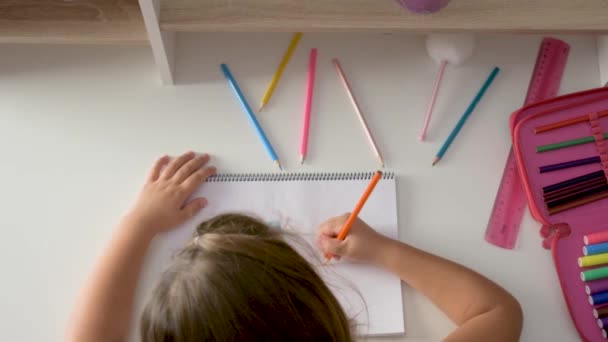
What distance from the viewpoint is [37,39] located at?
32.9 inches

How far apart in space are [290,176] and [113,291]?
0.26 metres

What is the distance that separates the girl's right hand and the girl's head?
21 cm

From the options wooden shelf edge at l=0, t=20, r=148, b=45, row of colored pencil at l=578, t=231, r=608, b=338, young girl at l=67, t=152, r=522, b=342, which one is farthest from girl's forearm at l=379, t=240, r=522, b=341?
wooden shelf edge at l=0, t=20, r=148, b=45

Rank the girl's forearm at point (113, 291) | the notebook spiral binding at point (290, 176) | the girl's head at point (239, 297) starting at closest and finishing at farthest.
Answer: the girl's head at point (239, 297) < the girl's forearm at point (113, 291) < the notebook spiral binding at point (290, 176)

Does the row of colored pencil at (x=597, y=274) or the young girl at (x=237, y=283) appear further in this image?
the row of colored pencil at (x=597, y=274)

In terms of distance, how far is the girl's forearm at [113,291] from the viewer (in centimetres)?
73

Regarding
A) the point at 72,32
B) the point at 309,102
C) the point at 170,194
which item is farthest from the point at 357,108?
the point at 72,32

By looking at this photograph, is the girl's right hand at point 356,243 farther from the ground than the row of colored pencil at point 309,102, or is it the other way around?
the row of colored pencil at point 309,102

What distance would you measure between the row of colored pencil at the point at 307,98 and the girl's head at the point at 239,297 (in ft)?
0.98

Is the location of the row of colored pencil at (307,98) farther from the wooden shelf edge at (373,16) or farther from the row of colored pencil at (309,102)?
the wooden shelf edge at (373,16)

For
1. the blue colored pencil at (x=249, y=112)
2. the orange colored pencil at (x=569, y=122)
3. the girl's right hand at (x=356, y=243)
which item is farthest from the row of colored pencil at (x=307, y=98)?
the orange colored pencil at (x=569, y=122)

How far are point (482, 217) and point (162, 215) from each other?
40cm

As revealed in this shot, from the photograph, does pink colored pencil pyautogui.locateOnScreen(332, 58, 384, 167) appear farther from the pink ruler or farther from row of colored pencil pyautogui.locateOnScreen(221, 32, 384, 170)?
the pink ruler

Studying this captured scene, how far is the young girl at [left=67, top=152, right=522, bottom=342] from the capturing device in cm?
52
